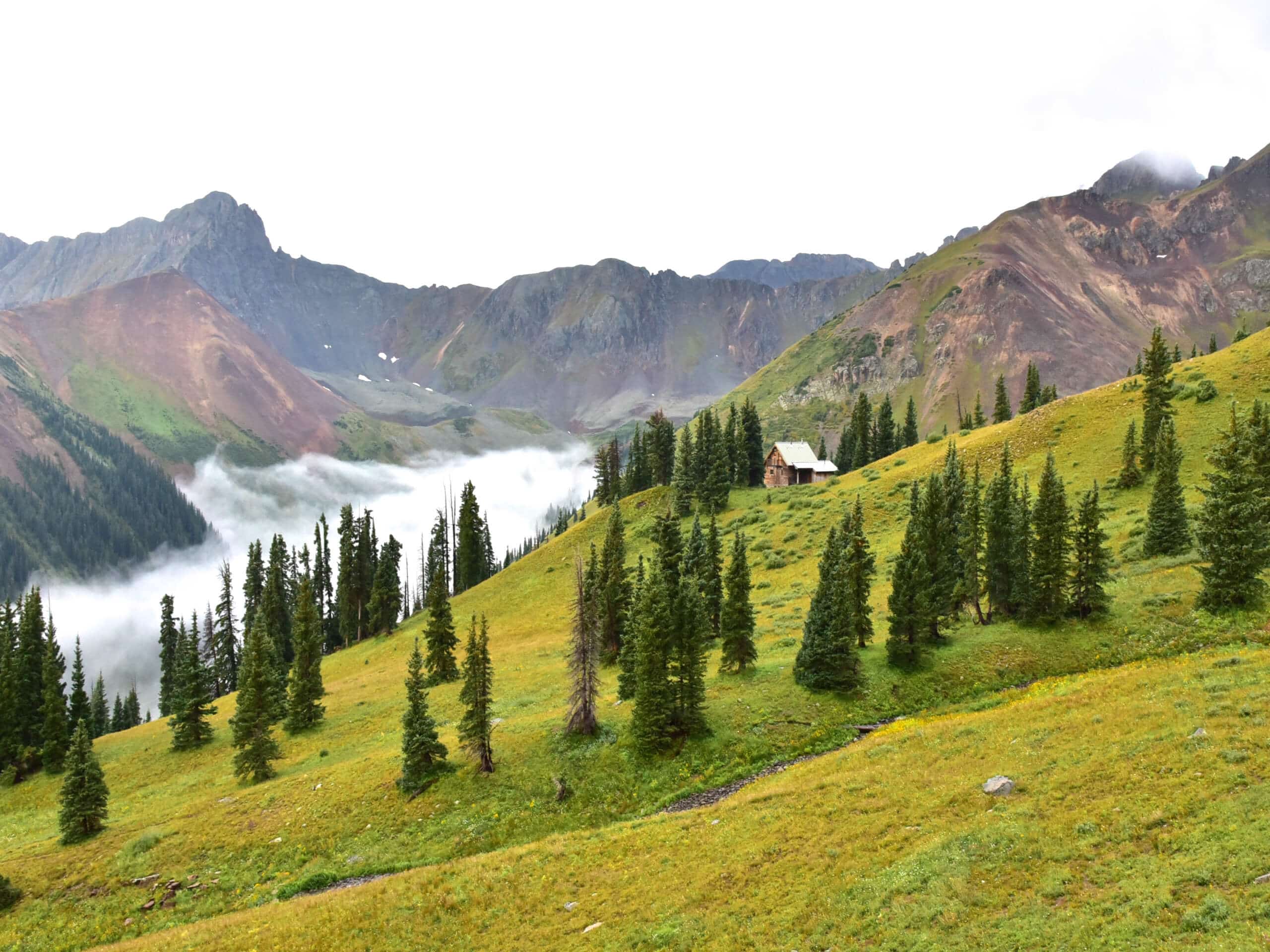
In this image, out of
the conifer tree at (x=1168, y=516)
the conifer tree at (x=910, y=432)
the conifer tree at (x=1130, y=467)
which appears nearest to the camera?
the conifer tree at (x=1168, y=516)

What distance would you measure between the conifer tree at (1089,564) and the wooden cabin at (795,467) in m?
74.1

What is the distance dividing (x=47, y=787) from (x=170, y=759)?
1020 cm

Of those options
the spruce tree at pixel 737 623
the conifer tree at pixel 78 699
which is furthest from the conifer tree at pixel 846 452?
the conifer tree at pixel 78 699

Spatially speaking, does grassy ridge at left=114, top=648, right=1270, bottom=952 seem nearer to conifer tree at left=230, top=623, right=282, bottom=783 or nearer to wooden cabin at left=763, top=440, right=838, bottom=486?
conifer tree at left=230, top=623, right=282, bottom=783

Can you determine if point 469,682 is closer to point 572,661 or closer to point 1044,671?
point 572,661

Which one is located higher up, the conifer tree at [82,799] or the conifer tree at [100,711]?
the conifer tree at [82,799]

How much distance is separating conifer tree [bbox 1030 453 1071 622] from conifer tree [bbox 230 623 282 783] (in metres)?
56.0

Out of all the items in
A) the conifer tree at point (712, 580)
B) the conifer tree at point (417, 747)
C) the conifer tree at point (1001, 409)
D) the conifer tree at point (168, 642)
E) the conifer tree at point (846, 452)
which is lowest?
the conifer tree at point (168, 642)

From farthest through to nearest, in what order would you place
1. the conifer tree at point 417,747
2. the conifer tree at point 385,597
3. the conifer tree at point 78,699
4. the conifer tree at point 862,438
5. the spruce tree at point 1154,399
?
1. the conifer tree at point 862,438
2. the conifer tree at point 385,597
3. the spruce tree at point 1154,399
4. the conifer tree at point 78,699
5. the conifer tree at point 417,747

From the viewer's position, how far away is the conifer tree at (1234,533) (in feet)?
121

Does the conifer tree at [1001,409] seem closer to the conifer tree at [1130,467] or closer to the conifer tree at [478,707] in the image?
the conifer tree at [1130,467]

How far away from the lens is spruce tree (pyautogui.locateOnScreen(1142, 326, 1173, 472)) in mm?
70438

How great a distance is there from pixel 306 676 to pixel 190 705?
36.8 feet

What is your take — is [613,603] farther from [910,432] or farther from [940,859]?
[910,432]
